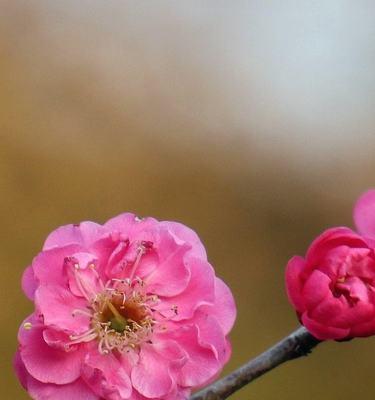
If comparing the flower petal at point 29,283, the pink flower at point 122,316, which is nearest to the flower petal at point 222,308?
the pink flower at point 122,316

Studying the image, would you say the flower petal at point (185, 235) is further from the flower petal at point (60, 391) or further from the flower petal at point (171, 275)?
the flower petal at point (60, 391)

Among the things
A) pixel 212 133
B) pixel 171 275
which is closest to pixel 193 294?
pixel 171 275

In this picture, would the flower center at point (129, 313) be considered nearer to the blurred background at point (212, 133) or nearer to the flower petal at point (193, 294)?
the flower petal at point (193, 294)

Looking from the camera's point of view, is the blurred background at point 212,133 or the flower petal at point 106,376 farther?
the blurred background at point 212,133

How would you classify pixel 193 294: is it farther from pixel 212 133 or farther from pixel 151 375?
pixel 212 133

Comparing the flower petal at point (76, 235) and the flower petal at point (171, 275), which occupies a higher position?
the flower petal at point (76, 235)
